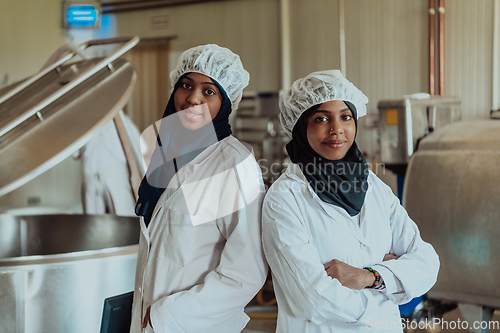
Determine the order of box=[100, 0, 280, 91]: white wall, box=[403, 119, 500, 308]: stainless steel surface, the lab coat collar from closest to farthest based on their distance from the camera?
the lab coat collar, box=[403, 119, 500, 308]: stainless steel surface, box=[100, 0, 280, 91]: white wall

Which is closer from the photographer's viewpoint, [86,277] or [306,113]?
[306,113]

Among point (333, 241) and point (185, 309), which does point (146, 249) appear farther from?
point (333, 241)

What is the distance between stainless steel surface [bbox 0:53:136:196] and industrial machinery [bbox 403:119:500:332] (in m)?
1.31

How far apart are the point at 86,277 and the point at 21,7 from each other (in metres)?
3.86

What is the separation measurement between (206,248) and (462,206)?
1250 millimetres

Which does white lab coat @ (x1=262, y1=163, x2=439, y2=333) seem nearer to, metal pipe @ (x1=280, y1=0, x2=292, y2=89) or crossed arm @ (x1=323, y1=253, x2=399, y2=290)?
crossed arm @ (x1=323, y1=253, x2=399, y2=290)

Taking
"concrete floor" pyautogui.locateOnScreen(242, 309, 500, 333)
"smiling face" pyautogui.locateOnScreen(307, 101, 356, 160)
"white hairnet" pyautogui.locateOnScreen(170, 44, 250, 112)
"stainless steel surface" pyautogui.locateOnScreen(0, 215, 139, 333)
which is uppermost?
"white hairnet" pyautogui.locateOnScreen(170, 44, 250, 112)

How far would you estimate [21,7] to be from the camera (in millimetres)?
4402

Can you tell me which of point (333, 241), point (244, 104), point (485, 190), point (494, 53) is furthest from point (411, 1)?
point (333, 241)

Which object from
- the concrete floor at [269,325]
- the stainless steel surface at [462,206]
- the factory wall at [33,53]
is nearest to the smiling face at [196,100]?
the stainless steel surface at [462,206]

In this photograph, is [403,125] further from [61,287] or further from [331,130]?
[61,287]

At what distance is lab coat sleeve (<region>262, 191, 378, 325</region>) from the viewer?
0.99 metres

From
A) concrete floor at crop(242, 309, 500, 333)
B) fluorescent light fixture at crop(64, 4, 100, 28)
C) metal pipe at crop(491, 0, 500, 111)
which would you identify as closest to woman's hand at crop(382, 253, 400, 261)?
concrete floor at crop(242, 309, 500, 333)

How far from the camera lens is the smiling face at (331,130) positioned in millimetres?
1087
